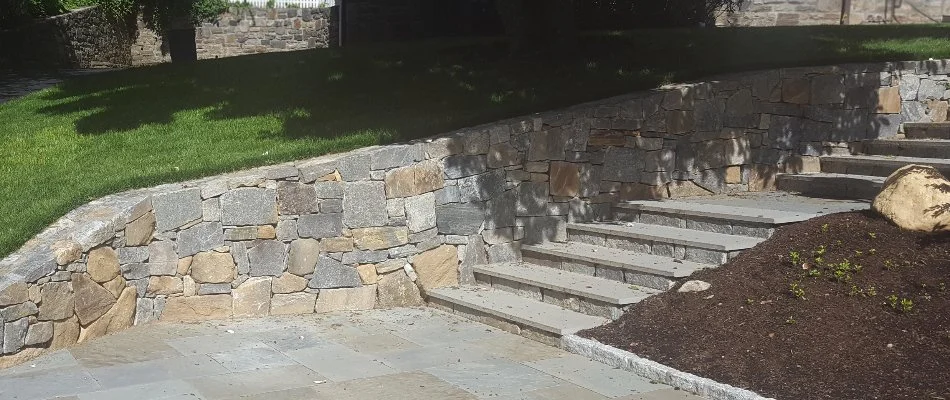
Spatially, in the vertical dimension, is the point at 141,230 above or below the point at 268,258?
above

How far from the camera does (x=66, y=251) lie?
6.84 metres

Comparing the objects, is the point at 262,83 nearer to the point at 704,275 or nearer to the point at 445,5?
the point at 445,5

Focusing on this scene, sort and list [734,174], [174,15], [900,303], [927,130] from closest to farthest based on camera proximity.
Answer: [900,303], [734,174], [927,130], [174,15]

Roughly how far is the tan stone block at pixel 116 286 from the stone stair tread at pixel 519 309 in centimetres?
243

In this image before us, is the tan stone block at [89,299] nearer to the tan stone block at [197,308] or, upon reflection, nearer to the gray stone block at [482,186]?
the tan stone block at [197,308]

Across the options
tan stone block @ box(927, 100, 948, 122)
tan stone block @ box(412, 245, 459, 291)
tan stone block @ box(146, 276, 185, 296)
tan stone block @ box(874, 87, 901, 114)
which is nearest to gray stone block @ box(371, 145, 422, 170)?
tan stone block @ box(412, 245, 459, 291)

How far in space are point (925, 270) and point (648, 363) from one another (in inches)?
76.5

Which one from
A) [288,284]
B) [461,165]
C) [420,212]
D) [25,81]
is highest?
[25,81]

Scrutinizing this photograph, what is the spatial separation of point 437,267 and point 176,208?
2.21m

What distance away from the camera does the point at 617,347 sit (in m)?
6.77

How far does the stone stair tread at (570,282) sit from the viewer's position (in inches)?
292

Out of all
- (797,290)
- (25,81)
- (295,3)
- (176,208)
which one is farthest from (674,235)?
(295,3)

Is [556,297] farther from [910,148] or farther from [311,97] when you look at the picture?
[311,97]

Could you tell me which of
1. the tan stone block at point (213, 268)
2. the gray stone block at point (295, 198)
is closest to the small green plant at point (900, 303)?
the gray stone block at point (295, 198)
